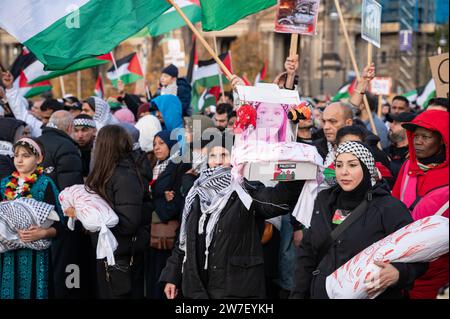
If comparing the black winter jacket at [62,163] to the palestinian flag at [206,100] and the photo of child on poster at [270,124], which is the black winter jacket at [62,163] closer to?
the photo of child on poster at [270,124]

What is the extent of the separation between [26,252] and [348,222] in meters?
2.90

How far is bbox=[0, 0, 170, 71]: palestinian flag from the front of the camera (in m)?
7.29

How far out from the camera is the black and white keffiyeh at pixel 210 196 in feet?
19.8

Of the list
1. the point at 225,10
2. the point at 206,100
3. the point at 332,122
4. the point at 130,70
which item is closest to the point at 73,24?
the point at 225,10

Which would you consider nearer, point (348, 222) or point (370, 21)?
point (348, 222)

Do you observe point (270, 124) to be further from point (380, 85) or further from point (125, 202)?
point (380, 85)

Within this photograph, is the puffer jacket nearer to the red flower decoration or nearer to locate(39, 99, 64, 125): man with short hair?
the red flower decoration

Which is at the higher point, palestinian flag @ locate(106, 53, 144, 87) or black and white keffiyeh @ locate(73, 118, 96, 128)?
palestinian flag @ locate(106, 53, 144, 87)

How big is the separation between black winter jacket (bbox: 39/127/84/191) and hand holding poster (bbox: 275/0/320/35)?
2.50 meters

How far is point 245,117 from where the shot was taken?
556cm

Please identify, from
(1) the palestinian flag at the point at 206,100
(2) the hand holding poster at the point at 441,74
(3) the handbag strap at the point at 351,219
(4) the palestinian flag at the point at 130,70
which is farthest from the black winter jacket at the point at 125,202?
(4) the palestinian flag at the point at 130,70

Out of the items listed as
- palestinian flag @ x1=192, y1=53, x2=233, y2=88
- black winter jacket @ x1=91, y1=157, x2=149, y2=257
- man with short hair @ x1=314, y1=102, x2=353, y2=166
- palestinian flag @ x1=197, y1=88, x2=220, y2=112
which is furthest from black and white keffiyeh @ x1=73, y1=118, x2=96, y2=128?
palestinian flag @ x1=192, y1=53, x2=233, y2=88

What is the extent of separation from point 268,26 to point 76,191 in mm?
62479
